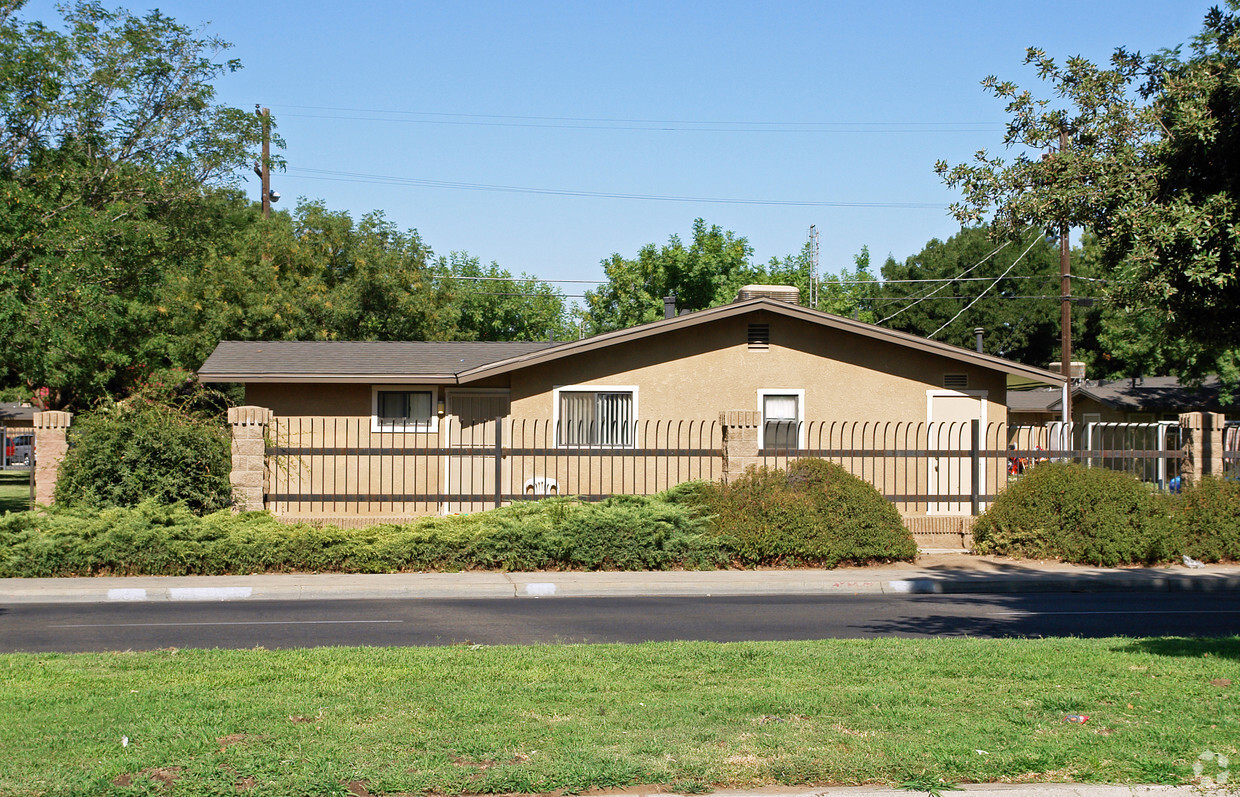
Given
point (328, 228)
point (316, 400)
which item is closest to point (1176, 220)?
point (316, 400)

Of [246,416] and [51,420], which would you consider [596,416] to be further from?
[51,420]

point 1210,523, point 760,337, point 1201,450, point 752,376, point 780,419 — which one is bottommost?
point 1210,523

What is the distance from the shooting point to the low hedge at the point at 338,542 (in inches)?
589

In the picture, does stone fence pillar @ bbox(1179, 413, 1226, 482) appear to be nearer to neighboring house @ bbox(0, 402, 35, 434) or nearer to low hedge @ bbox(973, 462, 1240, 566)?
low hedge @ bbox(973, 462, 1240, 566)

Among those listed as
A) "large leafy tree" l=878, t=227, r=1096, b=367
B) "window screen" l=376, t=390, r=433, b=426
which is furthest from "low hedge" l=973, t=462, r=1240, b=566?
"large leafy tree" l=878, t=227, r=1096, b=367

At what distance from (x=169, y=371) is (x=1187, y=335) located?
84.2 ft

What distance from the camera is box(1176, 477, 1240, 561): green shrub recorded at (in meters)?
16.7

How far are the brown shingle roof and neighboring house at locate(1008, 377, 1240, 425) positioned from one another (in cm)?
2354

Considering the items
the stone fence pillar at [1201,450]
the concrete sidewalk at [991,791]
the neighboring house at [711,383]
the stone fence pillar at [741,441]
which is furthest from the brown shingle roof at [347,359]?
the concrete sidewalk at [991,791]

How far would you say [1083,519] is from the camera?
16609mm

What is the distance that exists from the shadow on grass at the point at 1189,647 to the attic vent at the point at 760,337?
12.5 m

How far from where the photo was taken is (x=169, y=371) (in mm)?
29156

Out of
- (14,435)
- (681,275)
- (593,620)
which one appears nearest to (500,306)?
(681,275)

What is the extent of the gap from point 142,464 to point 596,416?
26.8 ft
